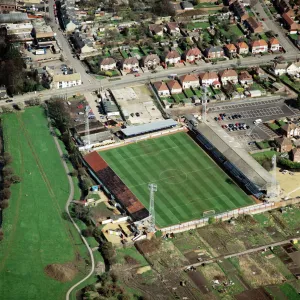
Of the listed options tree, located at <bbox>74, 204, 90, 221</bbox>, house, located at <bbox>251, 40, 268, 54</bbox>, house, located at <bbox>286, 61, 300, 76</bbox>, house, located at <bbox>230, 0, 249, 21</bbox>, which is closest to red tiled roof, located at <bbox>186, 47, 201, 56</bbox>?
house, located at <bbox>251, 40, 268, 54</bbox>

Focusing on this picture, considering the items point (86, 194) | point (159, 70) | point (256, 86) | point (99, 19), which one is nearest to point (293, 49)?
point (256, 86)

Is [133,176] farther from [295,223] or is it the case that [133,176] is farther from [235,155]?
[295,223]

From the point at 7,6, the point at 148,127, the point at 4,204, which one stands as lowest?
the point at 4,204

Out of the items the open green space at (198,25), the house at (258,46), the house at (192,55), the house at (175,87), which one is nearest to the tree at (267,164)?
the house at (175,87)

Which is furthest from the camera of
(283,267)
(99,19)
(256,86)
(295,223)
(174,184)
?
(99,19)

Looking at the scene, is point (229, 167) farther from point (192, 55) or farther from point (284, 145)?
point (192, 55)

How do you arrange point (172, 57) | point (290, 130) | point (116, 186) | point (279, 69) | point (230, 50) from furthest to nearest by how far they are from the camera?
1. point (230, 50)
2. point (172, 57)
3. point (279, 69)
4. point (290, 130)
5. point (116, 186)

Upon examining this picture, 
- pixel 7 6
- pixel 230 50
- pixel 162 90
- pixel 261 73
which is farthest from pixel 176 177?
pixel 7 6
